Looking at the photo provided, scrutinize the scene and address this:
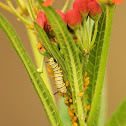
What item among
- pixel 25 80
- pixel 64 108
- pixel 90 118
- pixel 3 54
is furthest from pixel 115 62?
pixel 90 118

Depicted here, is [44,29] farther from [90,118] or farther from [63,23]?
[90,118]

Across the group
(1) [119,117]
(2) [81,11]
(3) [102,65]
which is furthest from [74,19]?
(1) [119,117]

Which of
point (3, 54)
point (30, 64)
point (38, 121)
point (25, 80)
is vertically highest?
point (30, 64)

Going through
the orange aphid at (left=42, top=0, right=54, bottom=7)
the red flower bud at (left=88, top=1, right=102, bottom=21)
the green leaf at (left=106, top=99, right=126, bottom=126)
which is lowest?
the green leaf at (left=106, top=99, right=126, bottom=126)

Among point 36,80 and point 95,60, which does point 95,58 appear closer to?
point 95,60

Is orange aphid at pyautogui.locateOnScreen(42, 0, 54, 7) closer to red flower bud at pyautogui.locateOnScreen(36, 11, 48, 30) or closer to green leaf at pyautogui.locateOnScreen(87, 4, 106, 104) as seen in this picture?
red flower bud at pyautogui.locateOnScreen(36, 11, 48, 30)

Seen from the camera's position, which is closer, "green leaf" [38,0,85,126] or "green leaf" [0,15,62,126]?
"green leaf" [38,0,85,126]

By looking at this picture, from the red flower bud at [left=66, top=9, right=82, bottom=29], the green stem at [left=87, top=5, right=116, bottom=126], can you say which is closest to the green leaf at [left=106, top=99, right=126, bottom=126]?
the green stem at [left=87, top=5, right=116, bottom=126]
